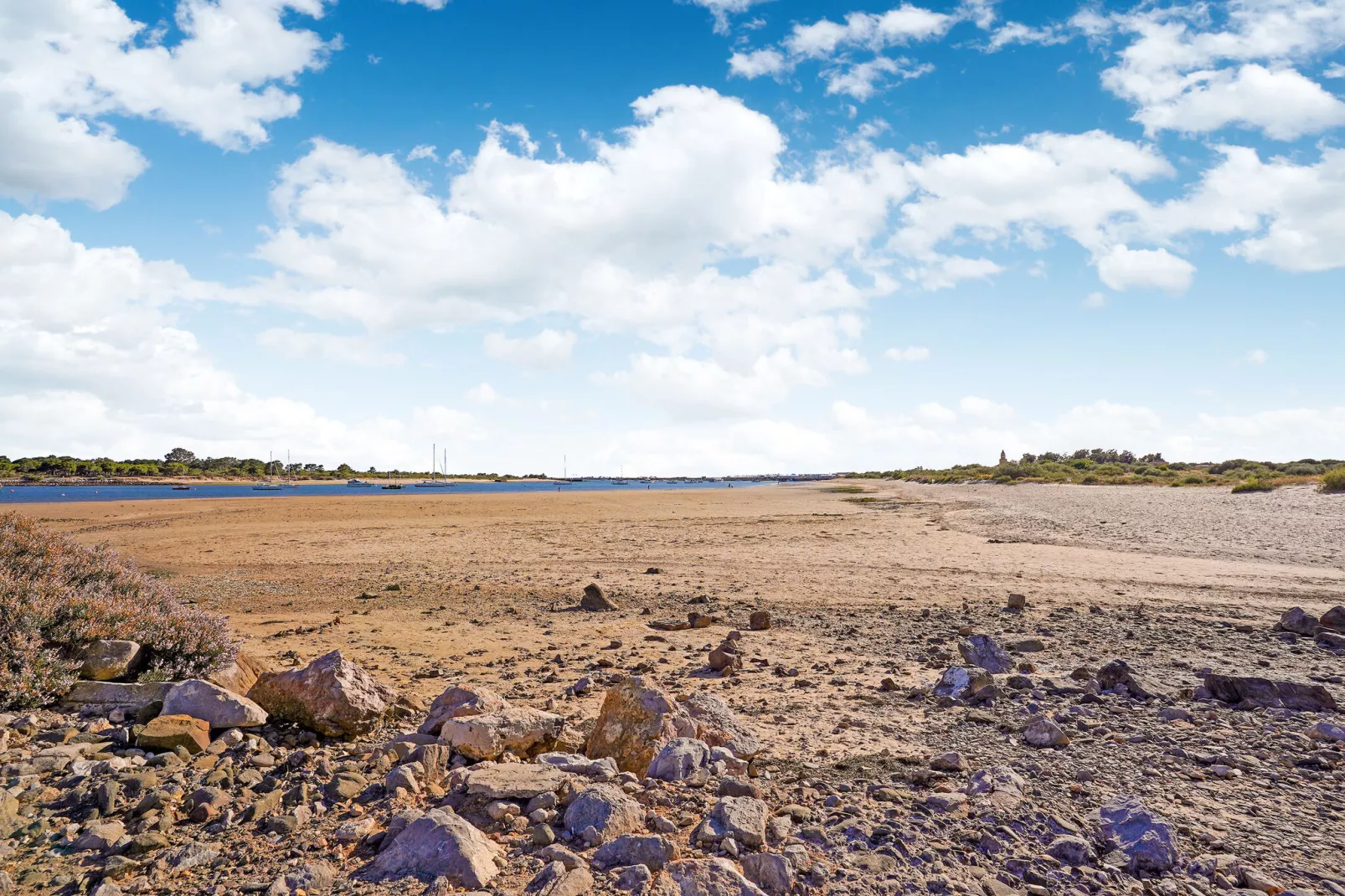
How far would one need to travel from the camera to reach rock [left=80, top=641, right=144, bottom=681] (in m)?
5.52

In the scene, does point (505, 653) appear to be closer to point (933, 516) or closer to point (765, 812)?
point (765, 812)

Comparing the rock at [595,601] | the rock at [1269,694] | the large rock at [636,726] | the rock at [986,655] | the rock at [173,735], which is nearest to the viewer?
the rock at [173,735]

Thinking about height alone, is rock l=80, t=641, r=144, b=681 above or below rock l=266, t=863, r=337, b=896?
above

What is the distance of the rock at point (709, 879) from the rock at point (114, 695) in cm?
440

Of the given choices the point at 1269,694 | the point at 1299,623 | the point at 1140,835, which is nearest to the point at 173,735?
the point at 1140,835

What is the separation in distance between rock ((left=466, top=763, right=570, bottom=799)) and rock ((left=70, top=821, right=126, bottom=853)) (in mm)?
1821

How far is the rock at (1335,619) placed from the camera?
8.35 meters

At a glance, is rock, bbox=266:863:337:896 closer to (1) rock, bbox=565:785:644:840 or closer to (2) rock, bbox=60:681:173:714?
(1) rock, bbox=565:785:644:840

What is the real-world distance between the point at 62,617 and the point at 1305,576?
18610 mm

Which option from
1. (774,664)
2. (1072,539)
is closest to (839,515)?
(1072,539)

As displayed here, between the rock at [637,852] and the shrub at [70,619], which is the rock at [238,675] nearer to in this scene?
the shrub at [70,619]

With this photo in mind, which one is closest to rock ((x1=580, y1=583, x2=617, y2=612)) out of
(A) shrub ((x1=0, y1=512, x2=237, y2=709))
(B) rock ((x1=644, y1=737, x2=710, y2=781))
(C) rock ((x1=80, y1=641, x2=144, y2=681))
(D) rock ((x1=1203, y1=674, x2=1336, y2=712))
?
(A) shrub ((x1=0, y1=512, x2=237, y2=709))

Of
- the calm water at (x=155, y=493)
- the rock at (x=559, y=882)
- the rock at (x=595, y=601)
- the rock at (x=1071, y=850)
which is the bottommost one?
the calm water at (x=155, y=493)

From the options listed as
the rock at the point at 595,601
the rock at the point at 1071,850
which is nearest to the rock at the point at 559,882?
the rock at the point at 1071,850
